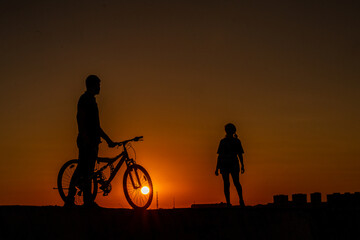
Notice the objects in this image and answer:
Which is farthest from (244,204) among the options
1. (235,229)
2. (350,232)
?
(235,229)

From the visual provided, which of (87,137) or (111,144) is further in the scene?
(111,144)

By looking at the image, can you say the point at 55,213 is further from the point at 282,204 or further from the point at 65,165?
the point at 282,204

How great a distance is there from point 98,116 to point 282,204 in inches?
419

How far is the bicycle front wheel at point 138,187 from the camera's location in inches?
391

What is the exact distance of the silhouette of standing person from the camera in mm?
13457

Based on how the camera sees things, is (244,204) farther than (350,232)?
Yes

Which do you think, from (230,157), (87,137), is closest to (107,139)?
(87,137)

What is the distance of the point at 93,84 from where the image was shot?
909 cm

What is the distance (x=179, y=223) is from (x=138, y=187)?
8.28 feet

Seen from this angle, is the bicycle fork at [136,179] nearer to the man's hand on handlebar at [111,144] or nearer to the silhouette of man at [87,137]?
the man's hand on handlebar at [111,144]

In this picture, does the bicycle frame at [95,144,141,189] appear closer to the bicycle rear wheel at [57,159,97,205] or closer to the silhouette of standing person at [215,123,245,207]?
the bicycle rear wheel at [57,159,97,205]

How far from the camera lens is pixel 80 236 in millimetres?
6809

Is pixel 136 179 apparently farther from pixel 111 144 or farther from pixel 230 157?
pixel 230 157

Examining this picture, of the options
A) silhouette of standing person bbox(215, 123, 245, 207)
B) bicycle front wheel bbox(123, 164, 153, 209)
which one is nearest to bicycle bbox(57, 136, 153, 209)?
bicycle front wheel bbox(123, 164, 153, 209)
